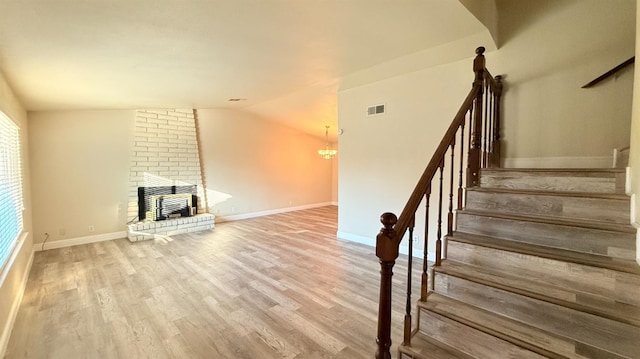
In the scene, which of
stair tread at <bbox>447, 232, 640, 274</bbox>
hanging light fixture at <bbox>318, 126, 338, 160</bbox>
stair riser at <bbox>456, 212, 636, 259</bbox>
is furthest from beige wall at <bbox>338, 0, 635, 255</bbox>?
hanging light fixture at <bbox>318, 126, 338, 160</bbox>

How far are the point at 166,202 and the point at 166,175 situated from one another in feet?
1.88

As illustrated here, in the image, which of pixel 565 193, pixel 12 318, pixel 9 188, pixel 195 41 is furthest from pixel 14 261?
pixel 565 193

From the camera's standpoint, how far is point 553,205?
205 centimetres

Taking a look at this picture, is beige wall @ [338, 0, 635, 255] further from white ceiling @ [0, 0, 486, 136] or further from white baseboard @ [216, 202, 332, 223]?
white baseboard @ [216, 202, 332, 223]

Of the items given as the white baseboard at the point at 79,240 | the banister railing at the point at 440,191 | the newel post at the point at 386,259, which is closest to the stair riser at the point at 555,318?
the banister railing at the point at 440,191

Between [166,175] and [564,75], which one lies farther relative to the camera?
[166,175]

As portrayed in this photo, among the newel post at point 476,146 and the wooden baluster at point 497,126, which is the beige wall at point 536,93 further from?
the newel post at point 476,146

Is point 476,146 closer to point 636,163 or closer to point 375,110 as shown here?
point 636,163

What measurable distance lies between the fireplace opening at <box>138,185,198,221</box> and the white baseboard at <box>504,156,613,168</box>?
5862 millimetres

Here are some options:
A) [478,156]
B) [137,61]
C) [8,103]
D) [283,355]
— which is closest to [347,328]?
[283,355]

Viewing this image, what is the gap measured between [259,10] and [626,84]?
3433 millimetres

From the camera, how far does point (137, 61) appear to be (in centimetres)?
284

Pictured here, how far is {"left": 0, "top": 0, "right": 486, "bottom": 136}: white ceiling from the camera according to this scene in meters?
2.02

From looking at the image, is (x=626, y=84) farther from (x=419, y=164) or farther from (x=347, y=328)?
(x=347, y=328)
